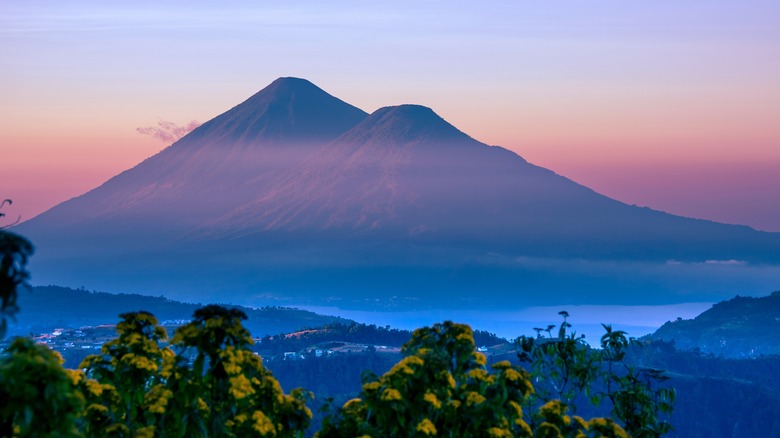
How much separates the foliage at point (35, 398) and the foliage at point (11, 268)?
88cm

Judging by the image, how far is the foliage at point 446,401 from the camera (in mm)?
30094

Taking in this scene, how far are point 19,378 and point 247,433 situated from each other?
9311 mm

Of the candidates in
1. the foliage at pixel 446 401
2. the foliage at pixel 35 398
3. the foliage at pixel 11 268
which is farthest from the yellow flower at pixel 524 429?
the foliage at pixel 11 268

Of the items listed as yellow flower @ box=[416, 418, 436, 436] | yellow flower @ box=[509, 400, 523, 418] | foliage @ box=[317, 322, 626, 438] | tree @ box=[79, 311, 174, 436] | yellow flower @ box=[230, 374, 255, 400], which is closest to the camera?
yellow flower @ box=[230, 374, 255, 400]

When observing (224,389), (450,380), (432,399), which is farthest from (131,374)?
(450,380)

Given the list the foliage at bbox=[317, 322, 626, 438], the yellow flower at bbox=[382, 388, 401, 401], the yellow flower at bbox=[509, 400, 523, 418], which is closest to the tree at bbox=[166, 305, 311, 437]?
the foliage at bbox=[317, 322, 626, 438]

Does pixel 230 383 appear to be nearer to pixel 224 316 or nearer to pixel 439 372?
pixel 224 316

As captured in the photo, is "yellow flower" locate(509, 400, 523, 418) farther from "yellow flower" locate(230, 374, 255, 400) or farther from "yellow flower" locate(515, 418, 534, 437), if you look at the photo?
"yellow flower" locate(230, 374, 255, 400)

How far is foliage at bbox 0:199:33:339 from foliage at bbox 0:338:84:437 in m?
0.88

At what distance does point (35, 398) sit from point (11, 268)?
198cm

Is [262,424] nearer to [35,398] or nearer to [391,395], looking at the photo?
[391,395]

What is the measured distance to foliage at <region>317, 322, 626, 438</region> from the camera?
30094 millimetres

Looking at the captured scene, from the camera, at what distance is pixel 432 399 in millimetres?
29641

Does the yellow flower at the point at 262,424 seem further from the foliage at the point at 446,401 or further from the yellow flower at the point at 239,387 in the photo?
the foliage at the point at 446,401
